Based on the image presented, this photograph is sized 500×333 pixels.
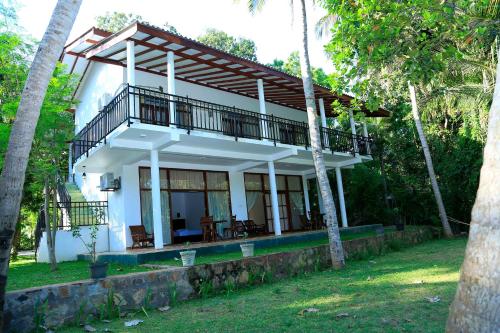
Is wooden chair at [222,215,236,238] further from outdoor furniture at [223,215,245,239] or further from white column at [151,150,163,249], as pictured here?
white column at [151,150,163,249]

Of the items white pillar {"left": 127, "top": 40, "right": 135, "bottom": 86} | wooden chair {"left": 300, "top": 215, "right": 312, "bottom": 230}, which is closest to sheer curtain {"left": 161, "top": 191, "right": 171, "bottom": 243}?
white pillar {"left": 127, "top": 40, "right": 135, "bottom": 86}

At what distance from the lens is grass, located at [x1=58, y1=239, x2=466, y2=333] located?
476 centimetres

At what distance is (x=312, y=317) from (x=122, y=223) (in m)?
8.28

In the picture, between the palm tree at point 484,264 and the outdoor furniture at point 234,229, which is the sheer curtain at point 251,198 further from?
the palm tree at point 484,264

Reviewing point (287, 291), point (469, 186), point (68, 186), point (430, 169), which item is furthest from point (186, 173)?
point (469, 186)

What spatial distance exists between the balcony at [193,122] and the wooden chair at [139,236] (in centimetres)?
269

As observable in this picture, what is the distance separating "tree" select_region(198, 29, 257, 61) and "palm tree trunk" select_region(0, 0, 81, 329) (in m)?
25.1

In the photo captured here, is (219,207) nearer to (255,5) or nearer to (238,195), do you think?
(238,195)

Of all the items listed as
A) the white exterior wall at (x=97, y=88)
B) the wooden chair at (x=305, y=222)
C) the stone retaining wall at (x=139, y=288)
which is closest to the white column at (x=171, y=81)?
the white exterior wall at (x=97, y=88)

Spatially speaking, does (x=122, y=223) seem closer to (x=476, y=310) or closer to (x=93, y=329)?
(x=93, y=329)

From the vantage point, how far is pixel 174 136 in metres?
10.1

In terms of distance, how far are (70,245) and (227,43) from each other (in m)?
21.0

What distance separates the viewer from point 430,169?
1602 cm

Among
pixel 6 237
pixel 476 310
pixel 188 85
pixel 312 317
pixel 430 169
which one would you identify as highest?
pixel 188 85
